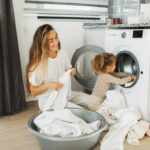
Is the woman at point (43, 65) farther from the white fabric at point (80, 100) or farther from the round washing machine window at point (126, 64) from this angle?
the round washing machine window at point (126, 64)

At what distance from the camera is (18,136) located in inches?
79.4

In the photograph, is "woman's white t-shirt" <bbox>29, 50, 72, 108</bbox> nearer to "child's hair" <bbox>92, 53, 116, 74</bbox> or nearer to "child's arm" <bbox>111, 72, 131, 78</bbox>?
"child's hair" <bbox>92, 53, 116, 74</bbox>

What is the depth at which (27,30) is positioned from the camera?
8.73 feet

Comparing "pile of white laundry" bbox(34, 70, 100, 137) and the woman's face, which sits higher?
the woman's face

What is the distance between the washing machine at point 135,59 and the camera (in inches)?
82.7

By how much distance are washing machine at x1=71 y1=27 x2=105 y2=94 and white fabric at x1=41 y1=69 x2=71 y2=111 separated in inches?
24.2

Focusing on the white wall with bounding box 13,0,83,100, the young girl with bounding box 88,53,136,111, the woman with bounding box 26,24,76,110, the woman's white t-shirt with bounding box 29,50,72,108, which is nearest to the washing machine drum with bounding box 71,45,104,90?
the white wall with bounding box 13,0,83,100

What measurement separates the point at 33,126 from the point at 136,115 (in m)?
0.89

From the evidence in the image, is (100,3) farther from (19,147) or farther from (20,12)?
(19,147)

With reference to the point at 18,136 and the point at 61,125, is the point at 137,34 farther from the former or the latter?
the point at 18,136

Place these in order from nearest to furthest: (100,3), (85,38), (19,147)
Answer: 1. (19,147)
2. (85,38)
3. (100,3)

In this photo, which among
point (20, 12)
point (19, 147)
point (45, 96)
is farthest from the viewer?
point (20, 12)

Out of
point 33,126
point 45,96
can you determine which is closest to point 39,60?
point 45,96

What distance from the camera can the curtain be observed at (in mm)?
2301
